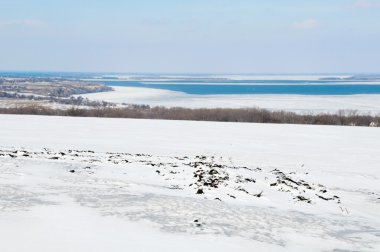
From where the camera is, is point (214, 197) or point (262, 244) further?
point (214, 197)

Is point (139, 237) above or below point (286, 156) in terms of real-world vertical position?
above

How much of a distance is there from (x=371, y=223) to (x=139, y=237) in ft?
16.4

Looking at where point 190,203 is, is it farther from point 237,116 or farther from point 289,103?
point 289,103

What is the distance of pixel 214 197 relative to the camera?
1151 centimetres

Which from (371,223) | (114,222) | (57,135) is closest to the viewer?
(114,222)

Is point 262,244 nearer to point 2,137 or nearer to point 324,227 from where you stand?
point 324,227

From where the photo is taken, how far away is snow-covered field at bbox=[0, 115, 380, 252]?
780 centimetres

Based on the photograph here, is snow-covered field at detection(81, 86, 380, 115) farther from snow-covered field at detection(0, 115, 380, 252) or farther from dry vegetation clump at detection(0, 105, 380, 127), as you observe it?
snow-covered field at detection(0, 115, 380, 252)

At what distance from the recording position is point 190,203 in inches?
416

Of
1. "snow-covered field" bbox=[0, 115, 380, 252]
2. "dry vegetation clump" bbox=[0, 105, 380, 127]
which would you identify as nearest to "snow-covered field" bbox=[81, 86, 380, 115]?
"dry vegetation clump" bbox=[0, 105, 380, 127]

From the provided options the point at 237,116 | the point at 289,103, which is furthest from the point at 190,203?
the point at 289,103

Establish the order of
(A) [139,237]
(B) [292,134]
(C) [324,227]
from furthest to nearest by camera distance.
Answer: (B) [292,134]
(C) [324,227]
(A) [139,237]

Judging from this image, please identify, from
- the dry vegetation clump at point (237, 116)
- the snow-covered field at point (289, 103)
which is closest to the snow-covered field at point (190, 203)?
the dry vegetation clump at point (237, 116)

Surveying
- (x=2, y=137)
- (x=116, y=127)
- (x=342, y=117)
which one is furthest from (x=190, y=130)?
(x=342, y=117)
